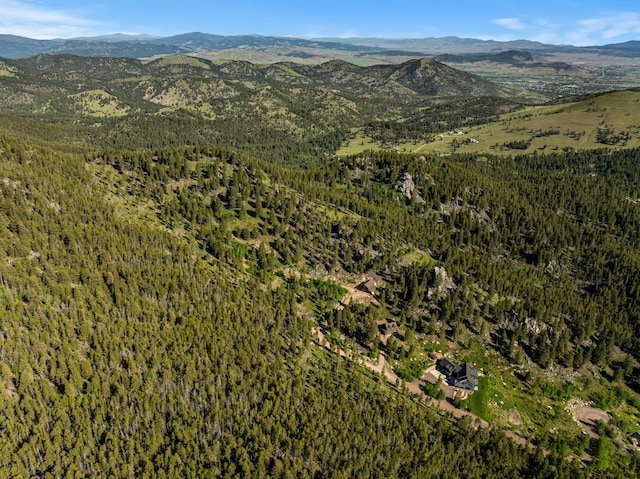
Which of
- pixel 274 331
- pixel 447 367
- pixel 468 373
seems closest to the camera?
pixel 468 373

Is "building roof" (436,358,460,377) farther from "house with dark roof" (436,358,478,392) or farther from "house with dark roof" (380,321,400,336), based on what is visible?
"house with dark roof" (380,321,400,336)

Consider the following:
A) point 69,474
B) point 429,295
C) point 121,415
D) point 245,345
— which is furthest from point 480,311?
point 69,474

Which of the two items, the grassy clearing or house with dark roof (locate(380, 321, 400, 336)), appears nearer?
the grassy clearing

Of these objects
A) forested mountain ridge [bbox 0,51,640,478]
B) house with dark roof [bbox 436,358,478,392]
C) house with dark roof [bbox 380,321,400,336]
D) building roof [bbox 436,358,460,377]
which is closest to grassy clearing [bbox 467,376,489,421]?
forested mountain ridge [bbox 0,51,640,478]

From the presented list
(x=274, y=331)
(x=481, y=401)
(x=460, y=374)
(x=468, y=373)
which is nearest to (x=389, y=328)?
(x=460, y=374)

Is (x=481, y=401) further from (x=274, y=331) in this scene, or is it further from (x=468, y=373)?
(x=274, y=331)

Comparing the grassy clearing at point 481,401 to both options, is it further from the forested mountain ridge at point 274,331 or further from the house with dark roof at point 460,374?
the house with dark roof at point 460,374

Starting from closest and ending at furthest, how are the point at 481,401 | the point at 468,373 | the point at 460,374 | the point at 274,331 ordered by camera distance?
the point at 481,401 < the point at 468,373 < the point at 460,374 < the point at 274,331

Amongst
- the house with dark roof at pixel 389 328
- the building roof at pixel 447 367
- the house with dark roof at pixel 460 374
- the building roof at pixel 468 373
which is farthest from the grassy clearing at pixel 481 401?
the house with dark roof at pixel 389 328

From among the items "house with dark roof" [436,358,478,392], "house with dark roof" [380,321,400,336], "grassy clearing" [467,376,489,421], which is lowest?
"grassy clearing" [467,376,489,421]
